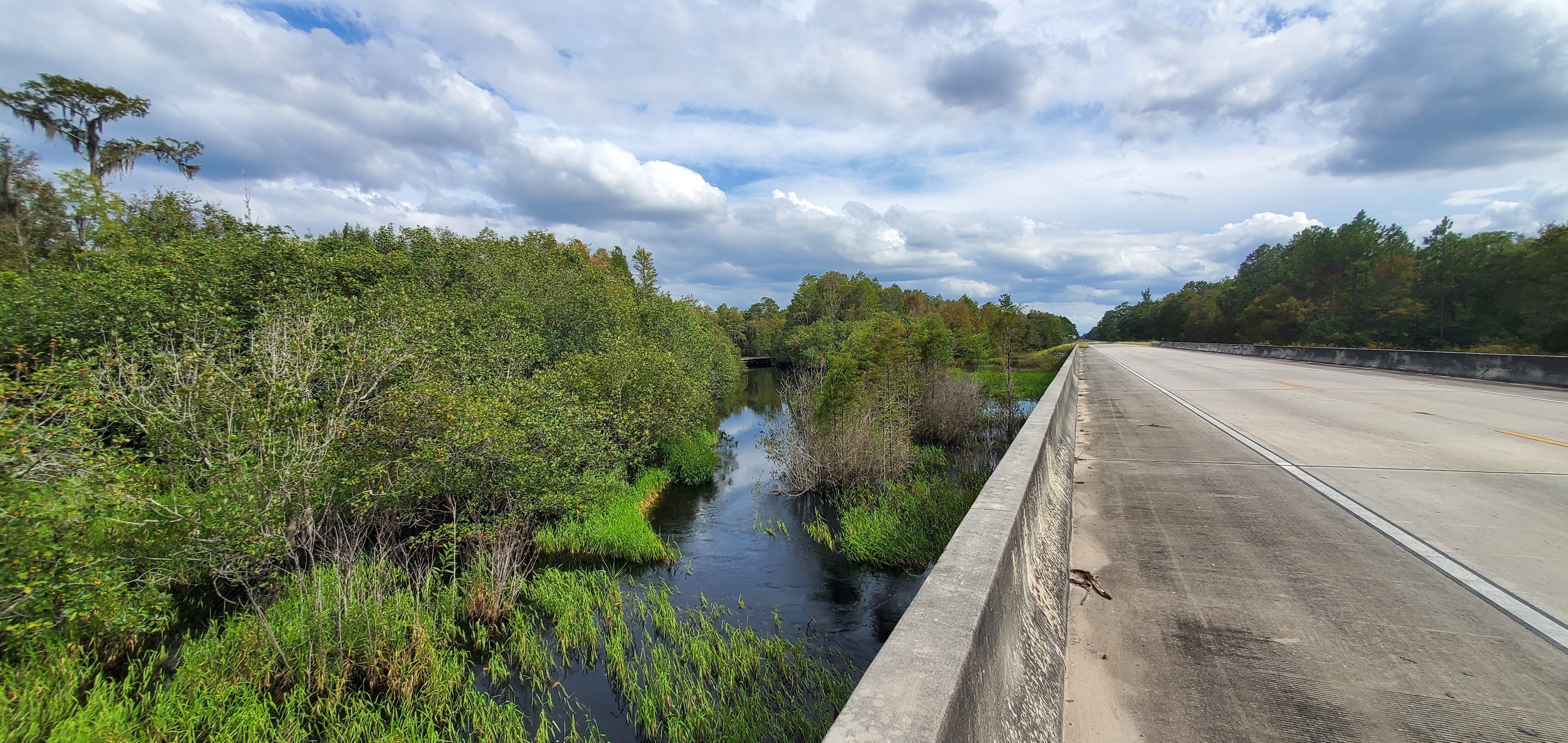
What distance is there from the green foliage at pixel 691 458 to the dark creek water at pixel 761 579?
59 centimetres

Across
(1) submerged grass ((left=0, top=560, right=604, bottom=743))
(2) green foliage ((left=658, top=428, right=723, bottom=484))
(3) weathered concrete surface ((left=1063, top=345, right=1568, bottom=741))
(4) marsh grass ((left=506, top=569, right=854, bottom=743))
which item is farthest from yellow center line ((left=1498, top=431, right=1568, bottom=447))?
(2) green foliage ((left=658, top=428, right=723, bottom=484))

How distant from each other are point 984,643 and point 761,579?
828 centimetres

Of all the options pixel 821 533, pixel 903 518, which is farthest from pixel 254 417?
pixel 903 518

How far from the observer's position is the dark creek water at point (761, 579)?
7.38 m

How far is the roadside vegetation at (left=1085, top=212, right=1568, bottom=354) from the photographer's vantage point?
107 ft

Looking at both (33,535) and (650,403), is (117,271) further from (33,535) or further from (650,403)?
(650,403)

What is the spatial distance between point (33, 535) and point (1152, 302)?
7344 inches

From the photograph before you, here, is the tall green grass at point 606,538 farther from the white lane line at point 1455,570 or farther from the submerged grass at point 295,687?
the white lane line at point 1455,570

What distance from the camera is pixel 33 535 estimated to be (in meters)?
5.34

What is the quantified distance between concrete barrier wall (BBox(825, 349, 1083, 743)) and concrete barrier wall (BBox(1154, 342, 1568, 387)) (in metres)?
19.4

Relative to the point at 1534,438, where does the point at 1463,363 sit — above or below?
above

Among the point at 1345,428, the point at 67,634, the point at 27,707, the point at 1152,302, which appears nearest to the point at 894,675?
the point at 27,707

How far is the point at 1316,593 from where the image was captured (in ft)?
13.4

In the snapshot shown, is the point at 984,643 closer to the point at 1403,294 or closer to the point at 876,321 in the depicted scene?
the point at 876,321
